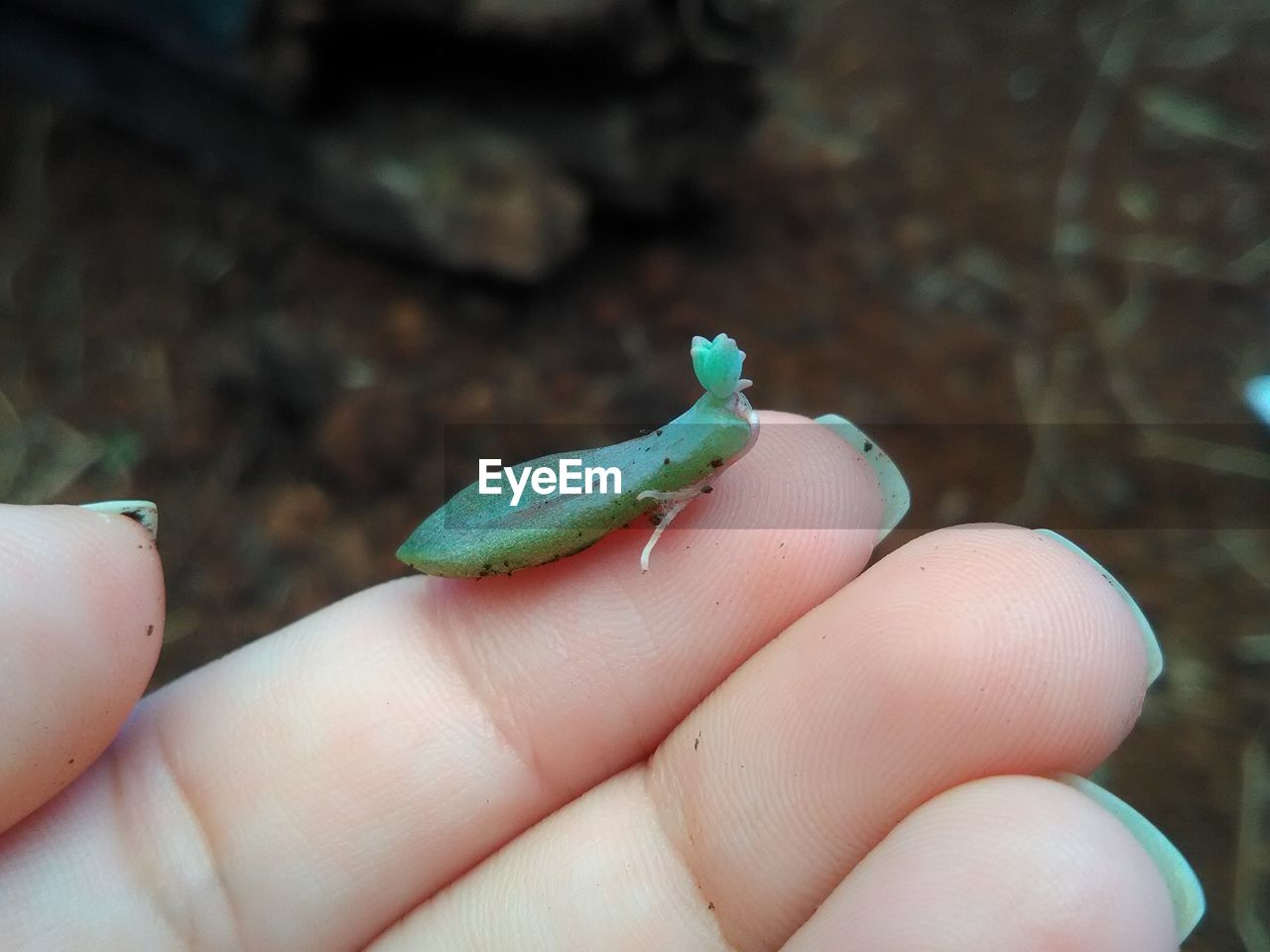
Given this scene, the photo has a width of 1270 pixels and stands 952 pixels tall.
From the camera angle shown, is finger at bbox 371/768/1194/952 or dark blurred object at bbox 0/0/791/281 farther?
dark blurred object at bbox 0/0/791/281

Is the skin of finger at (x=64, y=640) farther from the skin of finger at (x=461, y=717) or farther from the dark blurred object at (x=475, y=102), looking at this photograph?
the dark blurred object at (x=475, y=102)

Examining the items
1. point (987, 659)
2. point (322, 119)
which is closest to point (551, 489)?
point (987, 659)

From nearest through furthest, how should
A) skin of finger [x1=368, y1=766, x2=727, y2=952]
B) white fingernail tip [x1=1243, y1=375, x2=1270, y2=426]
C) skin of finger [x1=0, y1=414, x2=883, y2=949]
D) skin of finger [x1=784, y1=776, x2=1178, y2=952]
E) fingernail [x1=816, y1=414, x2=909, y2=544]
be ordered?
skin of finger [x1=784, y1=776, x2=1178, y2=952] < skin of finger [x1=368, y1=766, x2=727, y2=952] < skin of finger [x1=0, y1=414, x2=883, y2=949] < fingernail [x1=816, y1=414, x2=909, y2=544] < white fingernail tip [x1=1243, y1=375, x2=1270, y2=426]

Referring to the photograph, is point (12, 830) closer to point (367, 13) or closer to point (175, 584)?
point (175, 584)

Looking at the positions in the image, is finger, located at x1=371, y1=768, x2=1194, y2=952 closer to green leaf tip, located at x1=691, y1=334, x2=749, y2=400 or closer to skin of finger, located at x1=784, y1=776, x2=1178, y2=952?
skin of finger, located at x1=784, y1=776, x2=1178, y2=952

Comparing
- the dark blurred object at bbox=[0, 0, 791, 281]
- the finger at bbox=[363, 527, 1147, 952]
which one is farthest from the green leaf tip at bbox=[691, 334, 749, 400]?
the dark blurred object at bbox=[0, 0, 791, 281]

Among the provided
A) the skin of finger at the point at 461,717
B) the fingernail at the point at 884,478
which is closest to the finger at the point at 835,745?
the skin of finger at the point at 461,717

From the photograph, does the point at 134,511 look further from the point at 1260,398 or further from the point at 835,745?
the point at 1260,398

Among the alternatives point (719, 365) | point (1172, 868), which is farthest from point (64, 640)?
point (1172, 868)

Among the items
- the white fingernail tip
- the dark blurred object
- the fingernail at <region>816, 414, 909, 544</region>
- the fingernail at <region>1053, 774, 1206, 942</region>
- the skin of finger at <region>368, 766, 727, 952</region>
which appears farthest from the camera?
the dark blurred object
